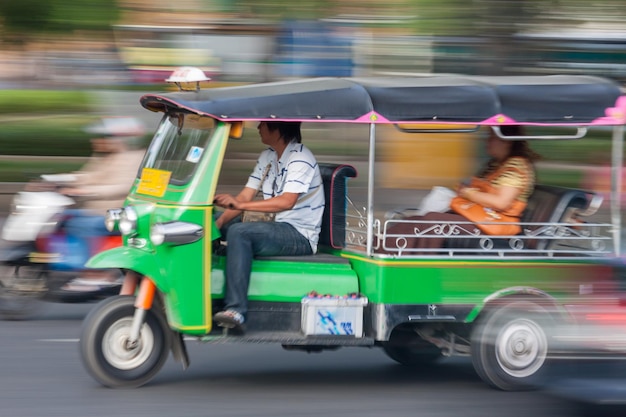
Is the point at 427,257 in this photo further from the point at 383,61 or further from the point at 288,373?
the point at 383,61

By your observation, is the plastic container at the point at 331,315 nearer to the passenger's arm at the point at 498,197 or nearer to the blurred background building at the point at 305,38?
the passenger's arm at the point at 498,197

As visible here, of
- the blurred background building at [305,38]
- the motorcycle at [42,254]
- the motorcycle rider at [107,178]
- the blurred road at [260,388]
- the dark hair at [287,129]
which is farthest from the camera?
the blurred background building at [305,38]

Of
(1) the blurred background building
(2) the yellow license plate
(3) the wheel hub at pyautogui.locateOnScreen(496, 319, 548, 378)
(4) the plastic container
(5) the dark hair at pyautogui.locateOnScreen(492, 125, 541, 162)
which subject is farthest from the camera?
(1) the blurred background building

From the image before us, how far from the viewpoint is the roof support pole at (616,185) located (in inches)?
267

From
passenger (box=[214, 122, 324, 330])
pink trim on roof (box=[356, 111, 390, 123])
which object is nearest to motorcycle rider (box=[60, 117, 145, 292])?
passenger (box=[214, 122, 324, 330])

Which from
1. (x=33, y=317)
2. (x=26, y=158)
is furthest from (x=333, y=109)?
(x=26, y=158)

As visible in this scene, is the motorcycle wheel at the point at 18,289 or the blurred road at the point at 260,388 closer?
the blurred road at the point at 260,388

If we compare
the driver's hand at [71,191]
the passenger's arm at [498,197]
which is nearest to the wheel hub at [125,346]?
the passenger's arm at [498,197]

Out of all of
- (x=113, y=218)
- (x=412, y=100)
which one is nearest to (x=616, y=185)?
(x=412, y=100)

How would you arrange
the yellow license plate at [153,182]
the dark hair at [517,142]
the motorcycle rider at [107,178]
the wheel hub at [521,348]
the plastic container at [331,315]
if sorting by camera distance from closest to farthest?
the plastic container at [331,315] → the yellow license plate at [153,182] → the wheel hub at [521,348] → the dark hair at [517,142] → the motorcycle rider at [107,178]

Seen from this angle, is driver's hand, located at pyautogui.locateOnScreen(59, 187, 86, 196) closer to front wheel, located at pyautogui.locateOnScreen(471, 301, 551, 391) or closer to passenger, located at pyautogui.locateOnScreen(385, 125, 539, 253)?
passenger, located at pyautogui.locateOnScreen(385, 125, 539, 253)

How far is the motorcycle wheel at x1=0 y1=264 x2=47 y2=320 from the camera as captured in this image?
891 centimetres

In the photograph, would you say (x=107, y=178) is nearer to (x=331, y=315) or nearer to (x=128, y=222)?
(x=128, y=222)

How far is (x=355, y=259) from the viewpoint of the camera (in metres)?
6.73
